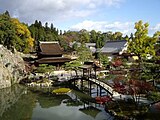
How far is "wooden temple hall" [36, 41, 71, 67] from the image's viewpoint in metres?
A: 44.6

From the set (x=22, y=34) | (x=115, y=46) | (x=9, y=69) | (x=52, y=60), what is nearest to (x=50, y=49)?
(x=52, y=60)

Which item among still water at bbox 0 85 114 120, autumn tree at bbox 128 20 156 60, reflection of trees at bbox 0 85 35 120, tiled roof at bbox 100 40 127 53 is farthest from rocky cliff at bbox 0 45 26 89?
tiled roof at bbox 100 40 127 53

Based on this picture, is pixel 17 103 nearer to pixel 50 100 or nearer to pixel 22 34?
pixel 50 100

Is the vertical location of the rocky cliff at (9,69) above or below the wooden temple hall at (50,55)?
below

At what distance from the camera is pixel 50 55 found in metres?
46.1

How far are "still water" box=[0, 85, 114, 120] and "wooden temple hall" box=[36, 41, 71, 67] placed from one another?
12642 mm

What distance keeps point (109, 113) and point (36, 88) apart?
15518mm

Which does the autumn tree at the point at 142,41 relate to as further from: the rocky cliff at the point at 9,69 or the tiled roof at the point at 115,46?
the tiled roof at the point at 115,46

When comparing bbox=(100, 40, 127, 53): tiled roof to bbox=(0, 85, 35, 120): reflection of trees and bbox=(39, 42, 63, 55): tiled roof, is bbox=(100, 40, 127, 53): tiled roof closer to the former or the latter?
bbox=(39, 42, 63, 55): tiled roof

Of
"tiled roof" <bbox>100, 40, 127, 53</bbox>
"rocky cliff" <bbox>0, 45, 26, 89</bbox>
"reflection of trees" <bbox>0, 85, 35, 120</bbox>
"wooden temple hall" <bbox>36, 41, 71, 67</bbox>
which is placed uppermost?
"tiled roof" <bbox>100, 40, 127, 53</bbox>

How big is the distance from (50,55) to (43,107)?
21824mm

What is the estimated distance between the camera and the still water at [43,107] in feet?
69.6

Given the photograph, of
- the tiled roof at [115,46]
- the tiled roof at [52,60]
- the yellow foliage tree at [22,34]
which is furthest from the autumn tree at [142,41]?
the tiled roof at [115,46]

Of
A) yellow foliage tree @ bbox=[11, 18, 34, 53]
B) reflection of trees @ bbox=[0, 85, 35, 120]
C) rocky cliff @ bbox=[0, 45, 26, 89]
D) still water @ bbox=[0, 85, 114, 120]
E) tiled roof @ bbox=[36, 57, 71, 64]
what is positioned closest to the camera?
still water @ bbox=[0, 85, 114, 120]
